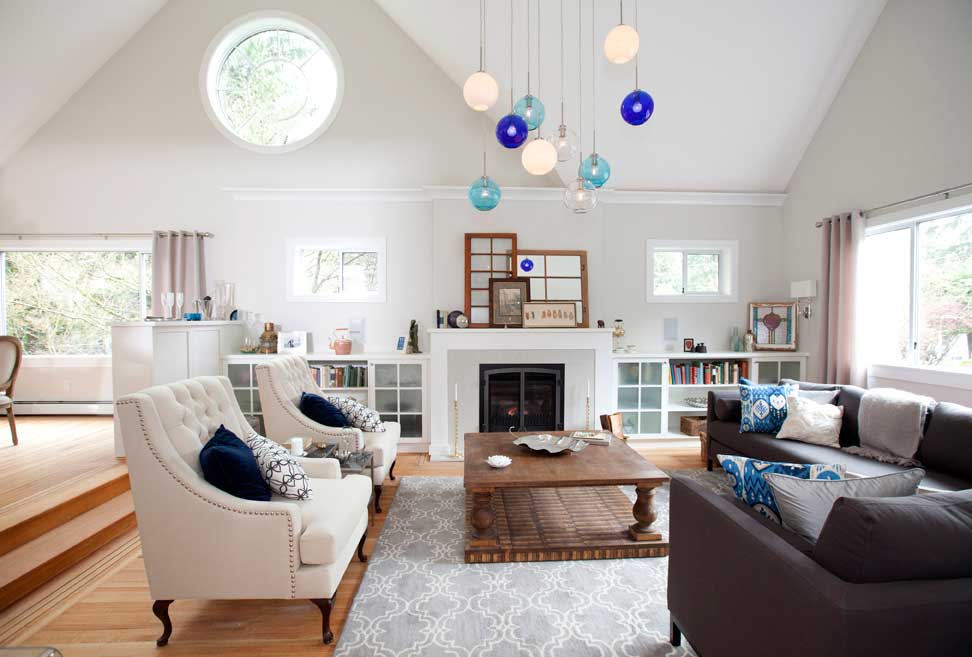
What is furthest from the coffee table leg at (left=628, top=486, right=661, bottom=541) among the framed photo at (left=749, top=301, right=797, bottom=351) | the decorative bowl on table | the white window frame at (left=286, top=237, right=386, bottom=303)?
the white window frame at (left=286, top=237, right=386, bottom=303)

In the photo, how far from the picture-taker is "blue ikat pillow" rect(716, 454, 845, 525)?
1.57m

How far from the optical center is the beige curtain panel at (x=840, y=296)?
4.10m

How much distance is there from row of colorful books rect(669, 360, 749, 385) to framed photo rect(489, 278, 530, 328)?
1.81 meters

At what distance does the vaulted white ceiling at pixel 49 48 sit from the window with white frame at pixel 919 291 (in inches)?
301

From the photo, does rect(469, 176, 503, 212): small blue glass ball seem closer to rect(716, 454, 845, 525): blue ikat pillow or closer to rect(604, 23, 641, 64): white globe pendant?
rect(604, 23, 641, 64): white globe pendant

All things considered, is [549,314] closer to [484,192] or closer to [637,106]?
[484,192]

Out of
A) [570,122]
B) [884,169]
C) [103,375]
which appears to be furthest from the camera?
[103,375]

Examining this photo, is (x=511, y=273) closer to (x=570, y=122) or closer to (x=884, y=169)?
(x=570, y=122)

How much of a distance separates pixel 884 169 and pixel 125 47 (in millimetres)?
7705

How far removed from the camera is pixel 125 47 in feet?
16.5

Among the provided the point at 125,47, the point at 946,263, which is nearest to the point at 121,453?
the point at 125,47

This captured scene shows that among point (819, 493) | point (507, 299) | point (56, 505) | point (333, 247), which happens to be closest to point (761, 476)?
point (819, 493)

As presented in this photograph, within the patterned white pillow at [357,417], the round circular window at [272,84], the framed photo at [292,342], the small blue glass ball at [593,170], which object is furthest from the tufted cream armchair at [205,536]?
the round circular window at [272,84]

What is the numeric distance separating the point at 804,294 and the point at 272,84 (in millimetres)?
6277
